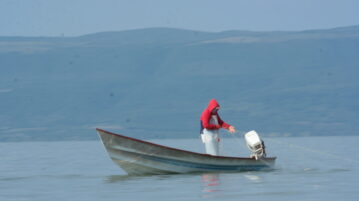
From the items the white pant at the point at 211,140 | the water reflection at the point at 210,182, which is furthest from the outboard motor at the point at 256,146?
the water reflection at the point at 210,182

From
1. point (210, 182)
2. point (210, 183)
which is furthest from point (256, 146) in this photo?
point (210, 183)

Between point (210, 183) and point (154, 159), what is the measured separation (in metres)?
3.54

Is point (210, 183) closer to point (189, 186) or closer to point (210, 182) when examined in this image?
point (210, 182)

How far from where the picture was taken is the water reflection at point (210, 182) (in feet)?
94.8

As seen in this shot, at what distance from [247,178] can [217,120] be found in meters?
2.89

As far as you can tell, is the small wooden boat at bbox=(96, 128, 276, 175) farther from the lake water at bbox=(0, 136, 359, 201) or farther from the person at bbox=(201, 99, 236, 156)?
the person at bbox=(201, 99, 236, 156)

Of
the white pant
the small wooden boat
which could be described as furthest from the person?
the small wooden boat

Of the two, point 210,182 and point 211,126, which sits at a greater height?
point 211,126

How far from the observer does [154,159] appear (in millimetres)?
33906

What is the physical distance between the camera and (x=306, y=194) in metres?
26.9

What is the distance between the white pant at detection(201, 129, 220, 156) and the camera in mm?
34844

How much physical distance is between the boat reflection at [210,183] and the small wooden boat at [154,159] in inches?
21.9

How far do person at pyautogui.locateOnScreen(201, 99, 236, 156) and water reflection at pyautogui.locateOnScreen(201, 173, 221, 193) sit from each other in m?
1.21

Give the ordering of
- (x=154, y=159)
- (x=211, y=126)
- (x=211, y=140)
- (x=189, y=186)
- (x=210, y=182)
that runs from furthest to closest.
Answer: (x=211, y=140) → (x=211, y=126) → (x=154, y=159) → (x=210, y=182) → (x=189, y=186)
